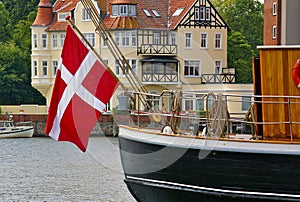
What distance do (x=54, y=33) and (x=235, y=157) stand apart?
167 ft

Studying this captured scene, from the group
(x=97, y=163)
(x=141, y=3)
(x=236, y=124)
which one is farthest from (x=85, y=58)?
(x=141, y=3)

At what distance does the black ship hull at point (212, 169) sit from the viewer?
14.9 metres

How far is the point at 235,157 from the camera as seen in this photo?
15.2 metres

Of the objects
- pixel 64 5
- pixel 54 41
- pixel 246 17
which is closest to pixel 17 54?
pixel 54 41

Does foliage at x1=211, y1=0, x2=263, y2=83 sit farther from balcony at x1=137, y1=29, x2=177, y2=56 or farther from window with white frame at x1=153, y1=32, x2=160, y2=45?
window with white frame at x1=153, y1=32, x2=160, y2=45

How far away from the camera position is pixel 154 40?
6188 centimetres

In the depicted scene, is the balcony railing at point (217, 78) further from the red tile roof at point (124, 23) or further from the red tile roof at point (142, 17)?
the red tile roof at point (124, 23)

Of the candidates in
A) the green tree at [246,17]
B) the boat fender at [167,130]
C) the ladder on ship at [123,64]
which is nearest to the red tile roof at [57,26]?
the green tree at [246,17]

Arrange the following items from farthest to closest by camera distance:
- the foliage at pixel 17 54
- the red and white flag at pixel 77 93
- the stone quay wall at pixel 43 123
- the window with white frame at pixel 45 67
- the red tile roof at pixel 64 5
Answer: the foliage at pixel 17 54, the window with white frame at pixel 45 67, the red tile roof at pixel 64 5, the stone quay wall at pixel 43 123, the red and white flag at pixel 77 93

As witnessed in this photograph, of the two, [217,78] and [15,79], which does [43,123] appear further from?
[217,78]

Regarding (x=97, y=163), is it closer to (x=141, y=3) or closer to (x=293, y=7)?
(x=293, y=7)

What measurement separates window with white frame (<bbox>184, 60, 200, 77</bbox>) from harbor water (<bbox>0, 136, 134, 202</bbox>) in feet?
52.8

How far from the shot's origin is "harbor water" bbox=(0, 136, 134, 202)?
25.4m

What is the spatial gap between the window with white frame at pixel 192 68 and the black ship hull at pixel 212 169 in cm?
4463
